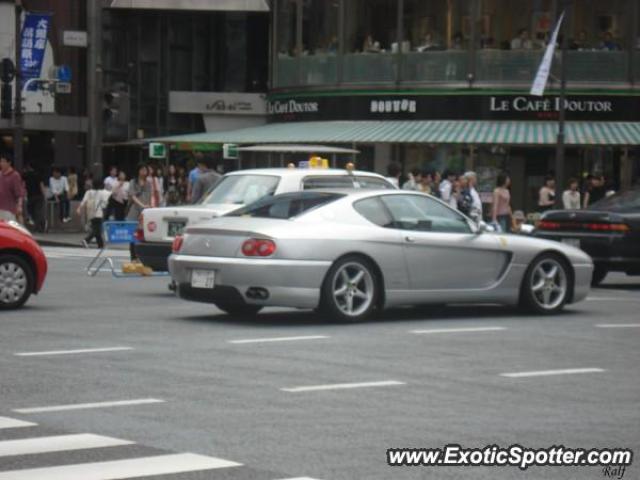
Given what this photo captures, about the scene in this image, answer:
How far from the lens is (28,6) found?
55.6m

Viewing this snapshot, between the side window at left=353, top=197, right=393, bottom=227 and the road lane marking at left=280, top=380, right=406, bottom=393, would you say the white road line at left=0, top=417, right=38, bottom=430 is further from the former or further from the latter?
the side window at left=353, top=197, right=393, bottom=227

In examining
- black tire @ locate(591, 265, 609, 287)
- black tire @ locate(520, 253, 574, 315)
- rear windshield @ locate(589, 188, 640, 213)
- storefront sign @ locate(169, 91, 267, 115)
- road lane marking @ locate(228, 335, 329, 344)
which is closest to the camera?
road lane marking @ locate(228, 335, 329, 344)

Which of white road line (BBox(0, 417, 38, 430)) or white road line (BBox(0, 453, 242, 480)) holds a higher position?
white road line (BBox(0, 453, 242, 480))

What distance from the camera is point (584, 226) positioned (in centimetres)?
2284

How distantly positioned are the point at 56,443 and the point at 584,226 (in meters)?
15.1

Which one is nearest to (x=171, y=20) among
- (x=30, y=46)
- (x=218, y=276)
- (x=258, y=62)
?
(x=258, y=62)

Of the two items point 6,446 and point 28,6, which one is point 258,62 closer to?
point 28,6

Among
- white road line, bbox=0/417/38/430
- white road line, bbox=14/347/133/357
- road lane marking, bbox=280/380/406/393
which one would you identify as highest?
white road line, bbox=0/417/38/430

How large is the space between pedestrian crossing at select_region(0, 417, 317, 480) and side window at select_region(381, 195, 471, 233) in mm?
7726

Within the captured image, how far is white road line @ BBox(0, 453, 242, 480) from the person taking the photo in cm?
774

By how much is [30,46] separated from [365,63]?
29.3 feet

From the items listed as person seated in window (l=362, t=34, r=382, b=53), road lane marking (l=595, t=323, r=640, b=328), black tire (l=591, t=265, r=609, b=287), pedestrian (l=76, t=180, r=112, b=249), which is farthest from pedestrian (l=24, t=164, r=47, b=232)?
road lane marking (l=595, t=323, r=640, b=328)

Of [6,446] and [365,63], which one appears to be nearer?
[6,446]

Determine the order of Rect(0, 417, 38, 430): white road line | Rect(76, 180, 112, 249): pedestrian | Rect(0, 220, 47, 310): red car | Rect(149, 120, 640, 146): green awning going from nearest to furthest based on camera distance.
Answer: Rect(0, 417, 38, 430): white road line
Rect(0, 220, 47, 310): red car
Rect(76, 180, 112, 249): pedestrian
Rect(149, 120, 640, 146): green awning
